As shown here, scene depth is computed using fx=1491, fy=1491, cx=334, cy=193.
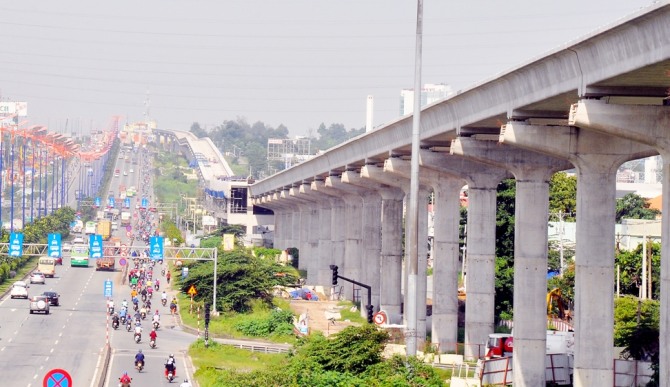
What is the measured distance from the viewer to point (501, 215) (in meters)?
82.3

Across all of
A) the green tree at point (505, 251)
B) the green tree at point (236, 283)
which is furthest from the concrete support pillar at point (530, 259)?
the green tree at point (236, 283)

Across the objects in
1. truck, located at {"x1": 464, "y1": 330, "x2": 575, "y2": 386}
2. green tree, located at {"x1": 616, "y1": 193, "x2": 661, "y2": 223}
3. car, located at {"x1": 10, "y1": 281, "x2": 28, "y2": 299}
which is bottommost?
truck, located at {"x1": 464, "y1": 330, "x2": 575, "y2": 386}

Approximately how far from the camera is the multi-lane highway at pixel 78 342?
6144cm

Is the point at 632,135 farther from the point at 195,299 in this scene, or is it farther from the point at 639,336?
the point at 195,299

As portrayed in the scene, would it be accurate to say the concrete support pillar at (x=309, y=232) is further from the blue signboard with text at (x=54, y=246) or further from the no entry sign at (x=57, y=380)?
the no entry sign at (x=57, y=380)

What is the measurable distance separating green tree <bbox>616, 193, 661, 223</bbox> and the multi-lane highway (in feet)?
163

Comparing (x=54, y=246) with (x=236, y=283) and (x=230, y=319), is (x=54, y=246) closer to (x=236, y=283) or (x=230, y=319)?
(x=236, y=283)

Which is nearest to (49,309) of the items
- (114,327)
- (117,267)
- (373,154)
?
(114,327)

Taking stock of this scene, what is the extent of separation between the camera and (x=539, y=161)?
51906 mm

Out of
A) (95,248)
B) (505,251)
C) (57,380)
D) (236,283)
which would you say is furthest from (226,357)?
(57,380)

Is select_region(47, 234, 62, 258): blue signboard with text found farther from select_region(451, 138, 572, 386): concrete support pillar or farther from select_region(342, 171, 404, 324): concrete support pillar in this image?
select_region(451, 138, 572, 386): concrete support pillar

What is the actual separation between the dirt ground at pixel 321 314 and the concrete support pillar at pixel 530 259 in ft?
85.0

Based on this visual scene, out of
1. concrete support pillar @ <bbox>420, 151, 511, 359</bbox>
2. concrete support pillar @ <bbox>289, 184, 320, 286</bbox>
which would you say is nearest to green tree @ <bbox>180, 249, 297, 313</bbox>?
concrete support pillar @ <bbox>289, 184, 320, 286</bbox>

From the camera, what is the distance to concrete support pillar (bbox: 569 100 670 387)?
110 feet
